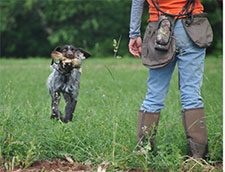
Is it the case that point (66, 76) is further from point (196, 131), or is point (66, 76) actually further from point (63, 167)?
point (196, 131)

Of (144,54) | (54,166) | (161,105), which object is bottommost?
(54,166)

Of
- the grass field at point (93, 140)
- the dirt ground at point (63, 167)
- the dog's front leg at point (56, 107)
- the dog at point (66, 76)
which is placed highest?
the dog at point (66, 76)

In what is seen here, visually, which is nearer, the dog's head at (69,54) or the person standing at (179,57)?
the person standing at (179,57)

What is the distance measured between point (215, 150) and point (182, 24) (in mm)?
1084

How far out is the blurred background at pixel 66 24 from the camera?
30078mm

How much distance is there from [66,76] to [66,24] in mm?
24035

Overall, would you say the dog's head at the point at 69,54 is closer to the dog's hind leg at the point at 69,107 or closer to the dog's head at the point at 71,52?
the dog's head at the point at 71,52

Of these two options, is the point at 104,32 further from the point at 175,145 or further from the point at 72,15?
the point at 175,145

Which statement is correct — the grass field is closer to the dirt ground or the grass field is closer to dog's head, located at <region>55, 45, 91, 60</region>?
the dirt ground

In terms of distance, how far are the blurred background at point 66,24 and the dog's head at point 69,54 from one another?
22376 mm

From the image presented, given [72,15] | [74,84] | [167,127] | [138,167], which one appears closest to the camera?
[138,167]

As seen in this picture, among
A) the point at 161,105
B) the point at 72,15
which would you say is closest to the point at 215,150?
the point at 161,105

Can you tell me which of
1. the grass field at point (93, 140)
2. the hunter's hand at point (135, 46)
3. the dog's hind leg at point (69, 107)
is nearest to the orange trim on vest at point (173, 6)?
the hunter's hand at point (135, 46)

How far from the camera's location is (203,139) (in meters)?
6.02
